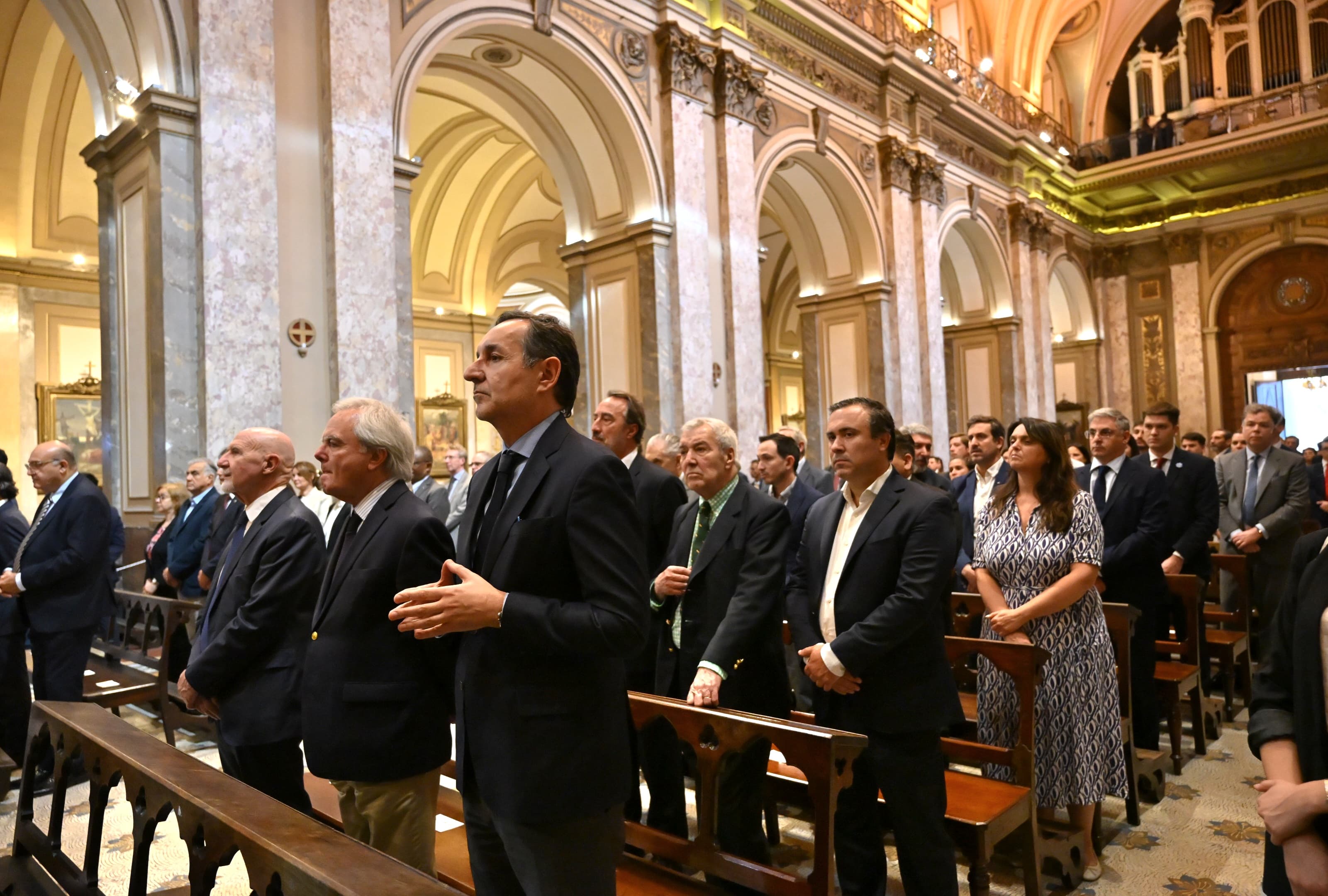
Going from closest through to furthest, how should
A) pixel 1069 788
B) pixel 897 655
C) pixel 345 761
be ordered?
pixel 345 761
pixel 897 655
pixel 1069 788

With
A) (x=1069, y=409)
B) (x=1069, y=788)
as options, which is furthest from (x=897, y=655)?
(x=1069, y=409)

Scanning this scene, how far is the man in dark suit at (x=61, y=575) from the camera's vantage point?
4266 millimetres

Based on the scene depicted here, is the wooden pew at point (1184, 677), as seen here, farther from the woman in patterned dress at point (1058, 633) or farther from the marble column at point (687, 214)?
the marble column at point (687, 214)

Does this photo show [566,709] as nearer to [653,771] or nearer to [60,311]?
[653,771]

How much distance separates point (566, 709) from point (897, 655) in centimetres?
131

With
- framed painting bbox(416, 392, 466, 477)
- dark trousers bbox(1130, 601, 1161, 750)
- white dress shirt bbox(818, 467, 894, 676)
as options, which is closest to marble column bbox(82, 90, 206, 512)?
white dress shirt bbox(818, 467, 894, 676)

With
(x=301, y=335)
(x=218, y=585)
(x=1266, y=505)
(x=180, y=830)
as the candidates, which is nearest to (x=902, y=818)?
(x=180, y=830)

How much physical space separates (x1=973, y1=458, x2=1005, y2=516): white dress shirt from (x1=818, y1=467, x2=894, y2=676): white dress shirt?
2.57 m

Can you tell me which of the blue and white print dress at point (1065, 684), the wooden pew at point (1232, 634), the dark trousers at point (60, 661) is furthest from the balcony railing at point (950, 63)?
the dark trousers at point (60, 661)

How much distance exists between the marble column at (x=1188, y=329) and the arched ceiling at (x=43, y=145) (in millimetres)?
19014

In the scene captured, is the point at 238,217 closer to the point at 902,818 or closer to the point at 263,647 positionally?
the point at 263,647

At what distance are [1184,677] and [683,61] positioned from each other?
760cm

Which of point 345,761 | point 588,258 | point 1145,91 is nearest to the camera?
point 345,761

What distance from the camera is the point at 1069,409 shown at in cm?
1902
